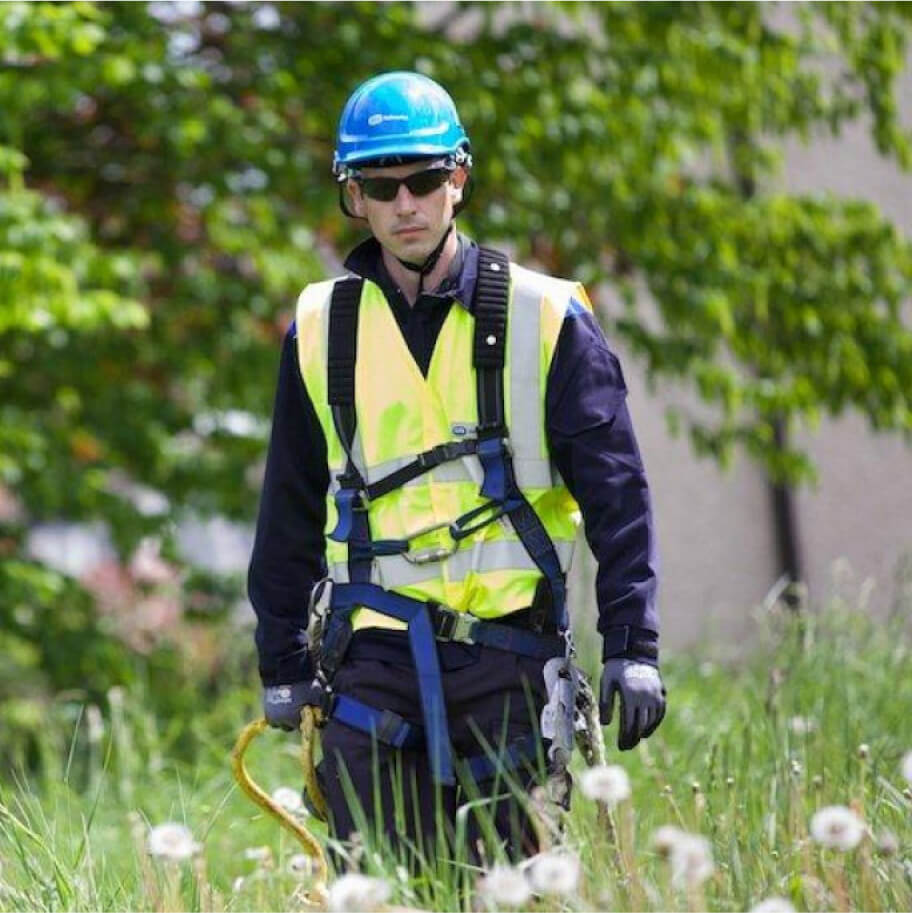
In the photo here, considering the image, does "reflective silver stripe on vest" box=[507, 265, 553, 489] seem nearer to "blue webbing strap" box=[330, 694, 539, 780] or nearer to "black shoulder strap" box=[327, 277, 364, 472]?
"black shoulder strap" box=[327, 277, 364, 472]

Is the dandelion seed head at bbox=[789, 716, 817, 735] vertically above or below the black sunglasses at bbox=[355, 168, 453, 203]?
below

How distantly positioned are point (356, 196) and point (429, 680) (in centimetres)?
97

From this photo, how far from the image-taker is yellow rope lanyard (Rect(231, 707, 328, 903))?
13.6 feet

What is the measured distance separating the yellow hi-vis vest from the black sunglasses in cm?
23

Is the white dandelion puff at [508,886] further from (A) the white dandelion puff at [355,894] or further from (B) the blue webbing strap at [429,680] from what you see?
(B) the blue webbing strap at [429,680]

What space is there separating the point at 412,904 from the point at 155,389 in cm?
680

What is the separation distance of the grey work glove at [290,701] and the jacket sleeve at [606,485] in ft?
2.08

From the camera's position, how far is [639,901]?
3.41 m

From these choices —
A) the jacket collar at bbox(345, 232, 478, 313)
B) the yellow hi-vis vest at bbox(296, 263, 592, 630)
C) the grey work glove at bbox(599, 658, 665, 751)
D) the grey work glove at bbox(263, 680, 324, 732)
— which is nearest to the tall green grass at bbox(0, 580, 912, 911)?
the grey work glove at bbox(599, 658, 665, 751)

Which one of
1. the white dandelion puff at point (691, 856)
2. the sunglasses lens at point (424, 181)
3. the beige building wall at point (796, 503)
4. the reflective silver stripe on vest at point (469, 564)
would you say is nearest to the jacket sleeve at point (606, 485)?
the reflective silver stripe on vest at point (469, 564)

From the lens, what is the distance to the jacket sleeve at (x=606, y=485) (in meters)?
4.05

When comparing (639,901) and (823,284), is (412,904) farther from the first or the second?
(823,284)

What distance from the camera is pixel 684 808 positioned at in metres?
4.68

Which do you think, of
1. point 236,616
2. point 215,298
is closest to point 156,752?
point 215,298
